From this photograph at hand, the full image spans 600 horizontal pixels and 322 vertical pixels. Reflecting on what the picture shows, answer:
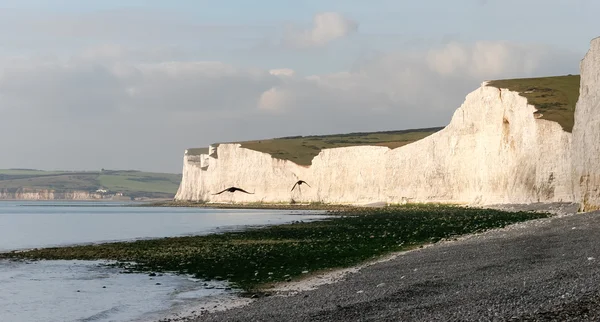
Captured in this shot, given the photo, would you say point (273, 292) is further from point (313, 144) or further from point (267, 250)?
point (313, 144)

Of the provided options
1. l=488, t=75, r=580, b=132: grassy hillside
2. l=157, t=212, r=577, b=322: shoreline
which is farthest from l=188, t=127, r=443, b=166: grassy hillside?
l=157, t=212, r=577, b=322: shoreline

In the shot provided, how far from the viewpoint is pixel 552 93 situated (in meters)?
58.2

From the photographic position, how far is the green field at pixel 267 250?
2127cm

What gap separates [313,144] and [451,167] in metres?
59.9

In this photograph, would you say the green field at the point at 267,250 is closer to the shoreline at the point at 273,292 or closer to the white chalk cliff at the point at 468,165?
the shoreline at the point at 273,292

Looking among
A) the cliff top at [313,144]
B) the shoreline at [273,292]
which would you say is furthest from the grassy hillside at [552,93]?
the shoreline at [273,292]

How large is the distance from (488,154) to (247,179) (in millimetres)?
55694

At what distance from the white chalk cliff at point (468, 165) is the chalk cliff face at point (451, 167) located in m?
0.09

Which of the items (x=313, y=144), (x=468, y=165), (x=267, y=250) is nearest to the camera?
(x=267, y=250)

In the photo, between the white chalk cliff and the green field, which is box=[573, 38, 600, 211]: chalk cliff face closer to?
the white chalk cliff

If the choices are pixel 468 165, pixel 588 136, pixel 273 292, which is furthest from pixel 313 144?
pixel 273 292

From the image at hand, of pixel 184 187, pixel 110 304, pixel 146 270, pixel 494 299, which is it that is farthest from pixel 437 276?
pixel 184 187

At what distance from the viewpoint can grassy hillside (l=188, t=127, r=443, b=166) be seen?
10774 cm

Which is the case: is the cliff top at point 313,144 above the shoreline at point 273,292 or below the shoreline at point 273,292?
above
